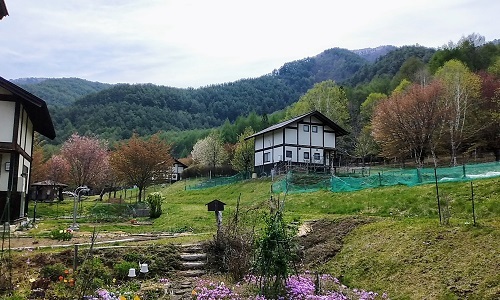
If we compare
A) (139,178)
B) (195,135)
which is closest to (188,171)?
(195,135)

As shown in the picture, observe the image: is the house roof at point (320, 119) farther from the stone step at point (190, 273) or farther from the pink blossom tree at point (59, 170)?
the stone step at point (190, 273)

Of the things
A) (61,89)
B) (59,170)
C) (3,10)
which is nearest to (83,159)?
(59,170)

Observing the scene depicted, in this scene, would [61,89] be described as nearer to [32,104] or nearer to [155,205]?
[155,205]

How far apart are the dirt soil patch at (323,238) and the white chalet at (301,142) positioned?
27039mm

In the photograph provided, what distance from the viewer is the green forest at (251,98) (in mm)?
57719

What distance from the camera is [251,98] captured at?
12750 centimetres

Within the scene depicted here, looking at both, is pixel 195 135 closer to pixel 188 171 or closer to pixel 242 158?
pixel 188 171

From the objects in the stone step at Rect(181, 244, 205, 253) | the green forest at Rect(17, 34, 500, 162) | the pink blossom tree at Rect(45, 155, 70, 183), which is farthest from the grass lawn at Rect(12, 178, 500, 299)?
the pink blossom tree at Rect(45, 155, 70, 183)

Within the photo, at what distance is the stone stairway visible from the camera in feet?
28.5

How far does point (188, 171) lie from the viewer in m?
71.7

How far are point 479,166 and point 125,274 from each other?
638 inches

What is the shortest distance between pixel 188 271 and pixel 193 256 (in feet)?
2.13

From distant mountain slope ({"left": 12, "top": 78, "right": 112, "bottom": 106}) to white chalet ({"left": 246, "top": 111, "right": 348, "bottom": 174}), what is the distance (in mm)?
91372

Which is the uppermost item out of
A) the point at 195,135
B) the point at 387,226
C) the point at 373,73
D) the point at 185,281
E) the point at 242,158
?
the point at 373,73
